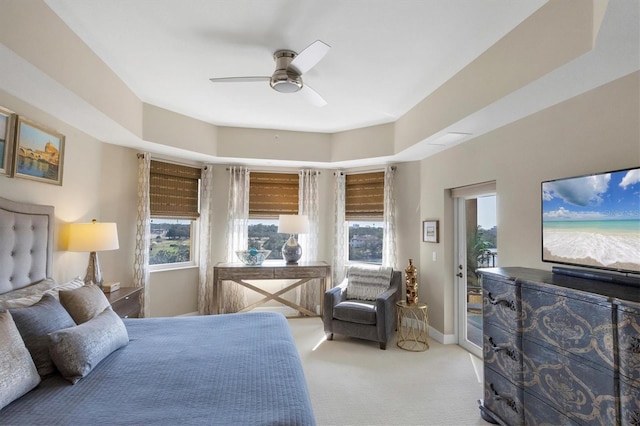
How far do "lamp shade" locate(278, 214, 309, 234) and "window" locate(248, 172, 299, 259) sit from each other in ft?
1.74

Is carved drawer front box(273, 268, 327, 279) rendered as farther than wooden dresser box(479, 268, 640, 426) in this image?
Yes

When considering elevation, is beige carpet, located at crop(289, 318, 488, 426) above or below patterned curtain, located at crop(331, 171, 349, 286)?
below

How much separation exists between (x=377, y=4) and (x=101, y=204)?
3811 mm

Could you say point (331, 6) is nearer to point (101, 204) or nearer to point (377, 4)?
point (377, 4)

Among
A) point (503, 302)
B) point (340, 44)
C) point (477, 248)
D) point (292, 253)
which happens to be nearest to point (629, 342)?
point (503, 302)

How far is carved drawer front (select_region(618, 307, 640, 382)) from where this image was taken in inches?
55.9

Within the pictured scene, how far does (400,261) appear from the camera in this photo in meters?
4.77

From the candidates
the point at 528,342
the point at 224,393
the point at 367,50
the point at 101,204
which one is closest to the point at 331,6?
the point at 367,50

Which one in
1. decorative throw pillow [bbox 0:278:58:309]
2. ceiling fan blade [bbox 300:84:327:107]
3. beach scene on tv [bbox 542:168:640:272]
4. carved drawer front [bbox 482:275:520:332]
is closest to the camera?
beach scene on tv [bbox 542:168:640:272]

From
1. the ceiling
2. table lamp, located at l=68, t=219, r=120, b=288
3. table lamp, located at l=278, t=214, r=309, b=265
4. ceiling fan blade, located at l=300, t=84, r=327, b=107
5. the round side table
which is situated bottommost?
the round side table

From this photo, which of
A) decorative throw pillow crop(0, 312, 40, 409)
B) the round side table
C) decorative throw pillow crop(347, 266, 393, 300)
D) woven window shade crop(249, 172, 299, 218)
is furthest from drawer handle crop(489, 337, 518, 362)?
woven window shade crop(249, 172, 299, 218)

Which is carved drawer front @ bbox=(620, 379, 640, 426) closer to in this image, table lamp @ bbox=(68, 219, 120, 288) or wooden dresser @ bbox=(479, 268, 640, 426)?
wooden dresser @ bbox=(479, 268, 640, 426)

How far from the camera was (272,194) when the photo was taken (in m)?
5.20

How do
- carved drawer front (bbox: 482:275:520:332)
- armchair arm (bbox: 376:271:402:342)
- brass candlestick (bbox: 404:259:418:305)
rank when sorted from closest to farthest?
carved drawer front (bbox: 482:275:520:332)
armchair arm (bbox: 376:271:402:342)
brass candlestick (bbox: 404:259:418:305)
